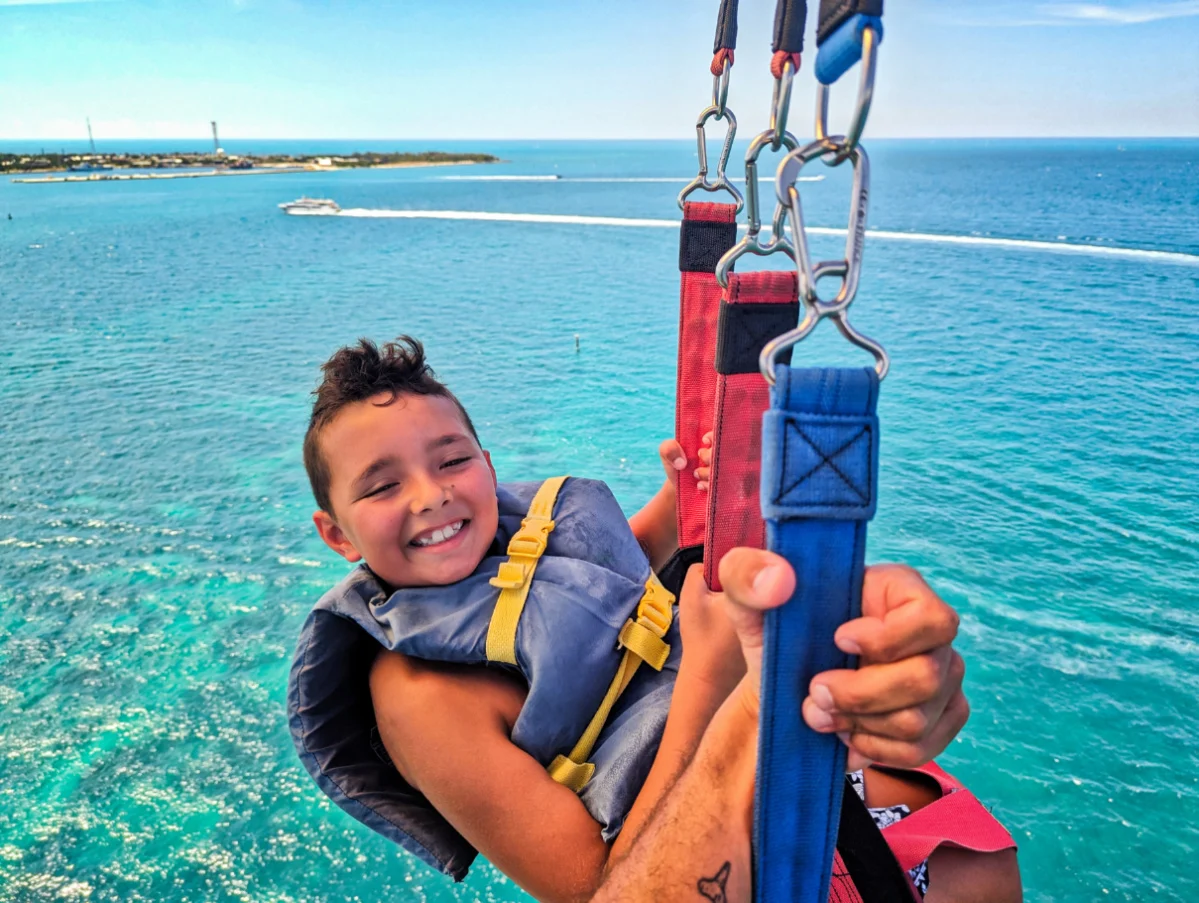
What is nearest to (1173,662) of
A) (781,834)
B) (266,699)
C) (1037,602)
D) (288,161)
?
(1037,602)

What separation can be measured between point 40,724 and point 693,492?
541cm

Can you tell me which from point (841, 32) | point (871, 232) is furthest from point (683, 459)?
point (871, 232)

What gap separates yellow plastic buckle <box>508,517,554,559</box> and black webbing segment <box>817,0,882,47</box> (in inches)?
55.6

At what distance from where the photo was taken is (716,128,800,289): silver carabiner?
129 centimetres

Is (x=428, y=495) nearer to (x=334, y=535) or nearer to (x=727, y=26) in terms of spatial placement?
(x=334, y=535)

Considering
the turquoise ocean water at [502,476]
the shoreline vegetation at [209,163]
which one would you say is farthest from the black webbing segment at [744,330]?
the shoreline vegetation at [209,163]

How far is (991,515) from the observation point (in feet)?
25.8

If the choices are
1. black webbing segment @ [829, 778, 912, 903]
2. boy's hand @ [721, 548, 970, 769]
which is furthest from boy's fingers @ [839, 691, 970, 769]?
black webbing segment @ [829, 778, 912, 903]

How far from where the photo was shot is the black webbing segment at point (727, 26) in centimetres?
183

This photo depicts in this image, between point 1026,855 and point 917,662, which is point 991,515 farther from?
point 917,662

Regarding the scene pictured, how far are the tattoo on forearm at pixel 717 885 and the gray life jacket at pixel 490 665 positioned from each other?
467 millimetres

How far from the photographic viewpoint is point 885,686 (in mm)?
1013

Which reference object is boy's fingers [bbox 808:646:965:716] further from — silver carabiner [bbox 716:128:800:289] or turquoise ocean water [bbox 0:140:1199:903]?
turquoise ocean water [bbox 0:140:1199:903]

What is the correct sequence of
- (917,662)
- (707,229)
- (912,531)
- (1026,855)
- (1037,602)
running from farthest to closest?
1. (912,531)
2. (1037,602)
3. (1026,855)
4. (707,229)
5. (917,662)
